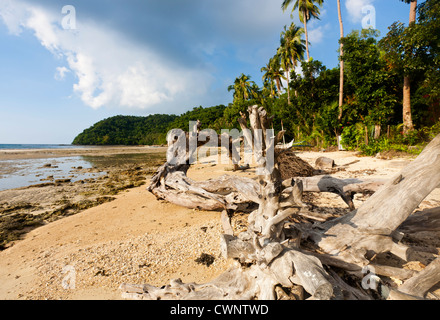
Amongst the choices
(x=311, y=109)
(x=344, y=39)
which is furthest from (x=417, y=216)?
(x=311, y=109)

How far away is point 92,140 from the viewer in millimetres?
94312

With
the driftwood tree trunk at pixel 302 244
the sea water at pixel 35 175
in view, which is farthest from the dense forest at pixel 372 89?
the sea water at pixel 35 175

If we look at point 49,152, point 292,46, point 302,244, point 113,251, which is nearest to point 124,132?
point 49,152

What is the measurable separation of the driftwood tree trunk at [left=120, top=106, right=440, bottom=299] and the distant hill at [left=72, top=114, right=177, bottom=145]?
278 feet

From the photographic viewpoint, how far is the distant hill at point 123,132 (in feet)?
299

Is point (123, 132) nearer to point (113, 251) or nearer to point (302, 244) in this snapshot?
point (113, 251)

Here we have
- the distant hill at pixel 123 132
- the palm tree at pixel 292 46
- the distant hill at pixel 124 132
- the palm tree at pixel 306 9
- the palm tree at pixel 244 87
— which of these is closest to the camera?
the palm tree at pixel 306 9

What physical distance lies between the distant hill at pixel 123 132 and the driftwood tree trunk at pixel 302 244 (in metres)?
84.7

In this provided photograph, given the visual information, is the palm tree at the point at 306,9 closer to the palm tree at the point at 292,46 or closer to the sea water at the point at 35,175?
the palm tree at the point at 292,46

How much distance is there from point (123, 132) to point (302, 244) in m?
108

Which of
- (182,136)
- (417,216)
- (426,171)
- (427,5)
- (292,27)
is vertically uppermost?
(292,27)

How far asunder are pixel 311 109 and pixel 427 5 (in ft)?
38.9

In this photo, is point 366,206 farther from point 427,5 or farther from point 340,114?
point 340,114
